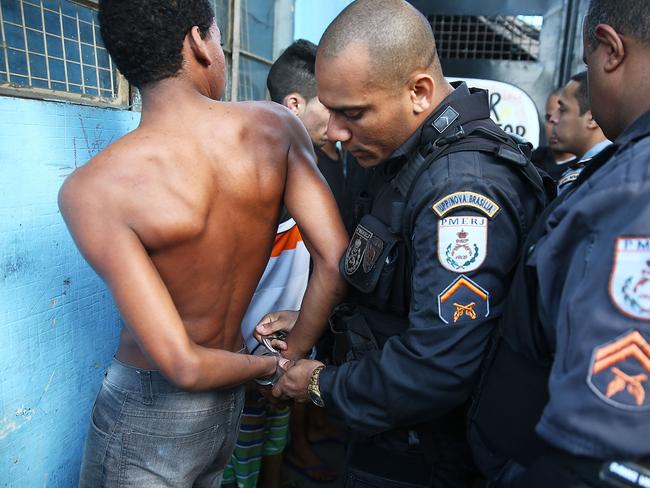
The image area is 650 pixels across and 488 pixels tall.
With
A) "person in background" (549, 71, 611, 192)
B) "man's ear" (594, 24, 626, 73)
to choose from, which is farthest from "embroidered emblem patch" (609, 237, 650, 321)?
"person in background" (549, 71, 611, 192)

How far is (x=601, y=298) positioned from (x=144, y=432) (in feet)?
3.96

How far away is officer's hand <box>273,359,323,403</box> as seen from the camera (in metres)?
1.53

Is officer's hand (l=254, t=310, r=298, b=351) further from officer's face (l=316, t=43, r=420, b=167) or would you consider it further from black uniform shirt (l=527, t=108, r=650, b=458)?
black uniform shirt (l=527, t=108, r=650, b=458)

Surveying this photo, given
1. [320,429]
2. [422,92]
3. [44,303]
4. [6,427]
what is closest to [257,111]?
[422,92]

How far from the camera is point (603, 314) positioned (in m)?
0.76

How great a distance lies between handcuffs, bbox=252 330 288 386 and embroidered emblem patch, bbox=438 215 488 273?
26.9 inches

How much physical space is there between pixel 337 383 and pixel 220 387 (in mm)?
323

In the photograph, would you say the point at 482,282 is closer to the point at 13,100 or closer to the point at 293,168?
the point at 293,168

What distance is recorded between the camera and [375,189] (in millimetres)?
1646

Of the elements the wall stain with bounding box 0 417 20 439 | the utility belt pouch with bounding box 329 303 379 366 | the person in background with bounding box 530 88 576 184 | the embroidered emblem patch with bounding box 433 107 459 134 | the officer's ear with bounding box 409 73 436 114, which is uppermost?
the officer's ear with bounding box 409 73 436 114

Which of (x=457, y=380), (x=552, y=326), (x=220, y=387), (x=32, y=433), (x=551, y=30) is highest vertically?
(x=551, y=30)

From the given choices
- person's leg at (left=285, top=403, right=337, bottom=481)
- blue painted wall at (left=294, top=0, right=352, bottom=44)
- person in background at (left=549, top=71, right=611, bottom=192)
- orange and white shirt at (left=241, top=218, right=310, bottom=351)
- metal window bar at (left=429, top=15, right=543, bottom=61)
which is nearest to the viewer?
orange and white shirt at (left=241, top=218, right=310, bottom=351)

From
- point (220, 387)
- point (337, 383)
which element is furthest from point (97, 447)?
point (337, 383)

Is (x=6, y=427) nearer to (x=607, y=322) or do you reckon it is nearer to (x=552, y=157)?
(x=607, y=322)
